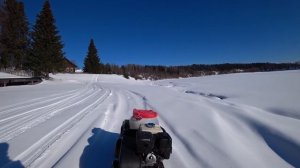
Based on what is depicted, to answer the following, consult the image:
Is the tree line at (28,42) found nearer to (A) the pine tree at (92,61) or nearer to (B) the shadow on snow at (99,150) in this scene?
(A) the pine tree at (92,61)

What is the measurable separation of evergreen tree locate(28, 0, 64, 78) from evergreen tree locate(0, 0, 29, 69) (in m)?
2.73

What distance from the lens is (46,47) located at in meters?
33.0

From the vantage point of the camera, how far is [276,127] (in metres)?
4.90

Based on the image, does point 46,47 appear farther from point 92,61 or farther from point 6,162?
point 6,162

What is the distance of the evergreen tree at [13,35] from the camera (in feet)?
108

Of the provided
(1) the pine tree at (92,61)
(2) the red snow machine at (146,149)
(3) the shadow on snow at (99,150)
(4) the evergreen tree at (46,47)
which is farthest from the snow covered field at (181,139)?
(1) the pine tree at (92,61)

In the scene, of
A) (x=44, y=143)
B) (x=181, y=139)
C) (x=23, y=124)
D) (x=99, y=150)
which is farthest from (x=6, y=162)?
(x=181, y=139)

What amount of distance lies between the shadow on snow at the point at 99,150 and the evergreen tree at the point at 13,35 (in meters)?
33.1

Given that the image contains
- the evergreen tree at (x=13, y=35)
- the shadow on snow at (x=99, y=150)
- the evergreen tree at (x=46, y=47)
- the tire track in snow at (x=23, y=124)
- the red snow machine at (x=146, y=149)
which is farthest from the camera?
the evergreen tree at (x=13, y=35)

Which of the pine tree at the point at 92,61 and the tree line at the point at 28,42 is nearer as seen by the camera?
the tree line at the point at 28,42

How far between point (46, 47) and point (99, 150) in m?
32.5

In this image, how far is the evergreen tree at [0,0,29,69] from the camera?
108 ft

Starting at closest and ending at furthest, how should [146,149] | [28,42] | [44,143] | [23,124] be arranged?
[146,149] < [44,143] < [23,124] < [28,42]

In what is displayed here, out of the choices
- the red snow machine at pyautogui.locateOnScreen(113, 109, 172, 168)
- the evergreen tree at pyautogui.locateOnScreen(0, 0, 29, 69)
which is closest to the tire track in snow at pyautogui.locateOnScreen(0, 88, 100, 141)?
the red snow machine at pyautogui.locateOnScreen(113, 109, 172, 168)
